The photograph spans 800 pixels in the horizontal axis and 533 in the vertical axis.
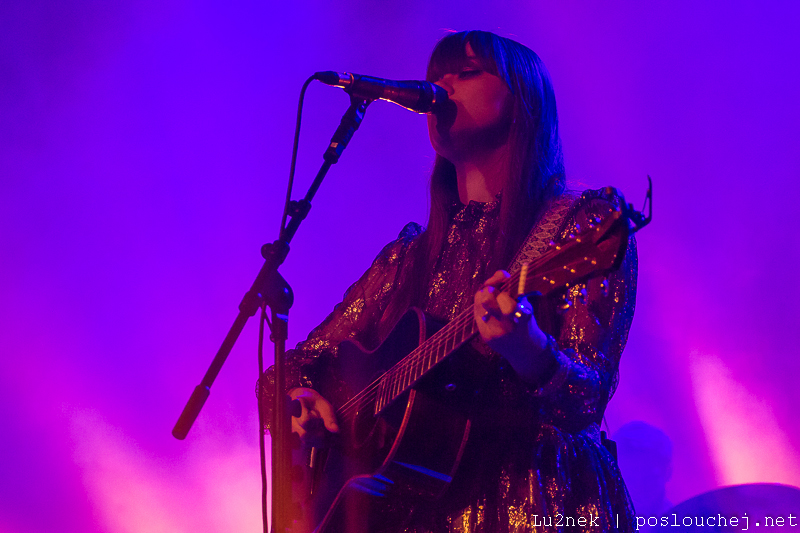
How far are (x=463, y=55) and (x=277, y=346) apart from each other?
1263 millimetres

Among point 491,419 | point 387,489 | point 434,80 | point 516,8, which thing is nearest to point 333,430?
point 387,489

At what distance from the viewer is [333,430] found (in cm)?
191

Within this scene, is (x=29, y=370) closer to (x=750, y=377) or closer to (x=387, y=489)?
(x=387, y=489)

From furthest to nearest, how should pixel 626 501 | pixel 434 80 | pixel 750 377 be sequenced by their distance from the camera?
pixel 750 377 → pixel 434 80 → pixel 626 501

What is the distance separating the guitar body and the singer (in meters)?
0.03

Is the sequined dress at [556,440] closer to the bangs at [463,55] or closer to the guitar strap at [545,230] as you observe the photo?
the guitar strap at [545,230]

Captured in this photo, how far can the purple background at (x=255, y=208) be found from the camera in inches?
126

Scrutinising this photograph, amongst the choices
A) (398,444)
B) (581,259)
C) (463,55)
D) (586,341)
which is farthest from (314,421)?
(463,55)

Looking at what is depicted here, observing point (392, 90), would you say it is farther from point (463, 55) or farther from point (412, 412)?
point (412, 412)

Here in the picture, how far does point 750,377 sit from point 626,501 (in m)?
1.88

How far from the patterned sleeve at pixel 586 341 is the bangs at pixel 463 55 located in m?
0.67

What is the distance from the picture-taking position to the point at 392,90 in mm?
1886

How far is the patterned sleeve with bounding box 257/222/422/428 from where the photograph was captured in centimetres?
226

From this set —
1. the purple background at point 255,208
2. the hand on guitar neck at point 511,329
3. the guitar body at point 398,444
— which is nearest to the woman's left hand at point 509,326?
the hand on guitar neck at point 511,329
